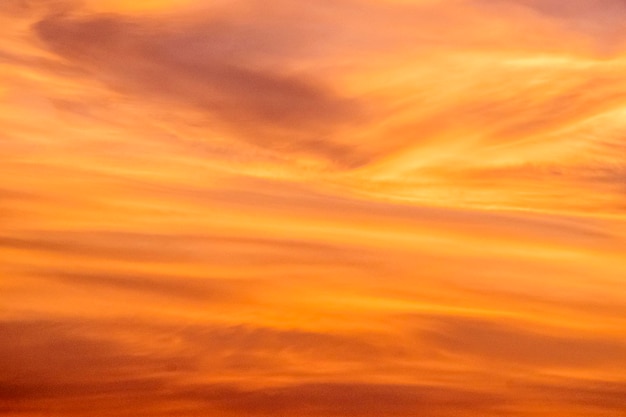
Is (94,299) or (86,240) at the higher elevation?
(86,240)

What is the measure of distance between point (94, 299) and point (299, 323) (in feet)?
6.74

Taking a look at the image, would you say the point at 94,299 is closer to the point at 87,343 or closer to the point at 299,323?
the point at 87,343

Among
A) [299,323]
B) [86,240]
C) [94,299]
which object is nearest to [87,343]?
[94,299]

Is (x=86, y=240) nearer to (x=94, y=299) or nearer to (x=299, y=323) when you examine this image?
(x=94, y=299)

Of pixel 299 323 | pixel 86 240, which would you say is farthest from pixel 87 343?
pixel 299 323

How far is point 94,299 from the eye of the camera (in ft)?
33.1

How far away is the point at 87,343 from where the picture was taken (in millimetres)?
9633

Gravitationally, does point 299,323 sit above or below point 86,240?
below

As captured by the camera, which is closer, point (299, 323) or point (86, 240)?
point (299, 323)

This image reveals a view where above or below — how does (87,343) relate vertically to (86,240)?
below

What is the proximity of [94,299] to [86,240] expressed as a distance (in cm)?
74

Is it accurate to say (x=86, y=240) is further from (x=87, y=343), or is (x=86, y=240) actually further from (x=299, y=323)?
(x=299, y=323)

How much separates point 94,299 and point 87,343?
0.59 meters

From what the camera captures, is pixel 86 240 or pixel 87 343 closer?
pixel 87 343
